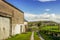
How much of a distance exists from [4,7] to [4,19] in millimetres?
1525

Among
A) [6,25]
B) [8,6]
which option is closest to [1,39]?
[6,25]

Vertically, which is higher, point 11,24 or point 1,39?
point 11,24

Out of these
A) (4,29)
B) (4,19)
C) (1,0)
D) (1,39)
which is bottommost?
(1,39)

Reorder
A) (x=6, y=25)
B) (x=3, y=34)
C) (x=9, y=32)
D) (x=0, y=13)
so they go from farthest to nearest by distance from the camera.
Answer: (x=9, y=32)
(x=6, y=25)
(x=3, y=34)
(x=0, y=13)

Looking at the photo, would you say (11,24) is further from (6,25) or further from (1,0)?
(1,0)

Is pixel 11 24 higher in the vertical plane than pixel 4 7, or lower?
lower

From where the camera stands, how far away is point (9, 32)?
18.5 meters

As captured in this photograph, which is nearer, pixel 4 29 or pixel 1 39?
pixel 1 39

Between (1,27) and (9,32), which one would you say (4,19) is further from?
(9,32)

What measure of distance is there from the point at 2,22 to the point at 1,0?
7.99ft

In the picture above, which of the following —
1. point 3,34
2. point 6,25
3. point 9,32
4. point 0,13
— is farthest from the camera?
point 9,32

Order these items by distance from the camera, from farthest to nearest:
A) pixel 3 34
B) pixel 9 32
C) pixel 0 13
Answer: pixel 9 32, pixel 3 34, pixel 0 13

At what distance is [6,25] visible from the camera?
17172mm

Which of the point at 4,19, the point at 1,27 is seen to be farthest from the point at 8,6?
the point at 1,27
